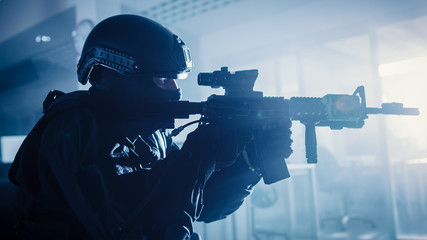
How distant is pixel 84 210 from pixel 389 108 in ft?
3.79

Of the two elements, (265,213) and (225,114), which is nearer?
(225,114)

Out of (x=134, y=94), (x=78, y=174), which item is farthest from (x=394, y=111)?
(x=78, y=174)

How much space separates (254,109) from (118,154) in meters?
0.44

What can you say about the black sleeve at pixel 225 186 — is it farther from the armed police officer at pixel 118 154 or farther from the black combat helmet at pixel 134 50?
the black combat helmet at pixel 134 50

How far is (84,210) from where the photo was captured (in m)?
0.72

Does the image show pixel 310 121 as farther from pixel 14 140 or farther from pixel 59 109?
pixel 14 140

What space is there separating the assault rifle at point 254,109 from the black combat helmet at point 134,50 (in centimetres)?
11

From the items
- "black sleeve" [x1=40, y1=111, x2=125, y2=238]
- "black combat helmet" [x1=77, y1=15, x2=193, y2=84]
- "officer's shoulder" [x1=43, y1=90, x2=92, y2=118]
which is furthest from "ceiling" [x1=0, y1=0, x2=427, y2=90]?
"black sleeve" [x1=40, y1=111, x2=125, y2=238]

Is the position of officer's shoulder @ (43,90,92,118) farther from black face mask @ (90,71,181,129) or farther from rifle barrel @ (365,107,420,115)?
rifle barrel @ (365,107,420,115)

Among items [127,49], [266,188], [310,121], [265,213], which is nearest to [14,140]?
[127,49]

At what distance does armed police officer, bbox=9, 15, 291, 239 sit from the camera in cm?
72

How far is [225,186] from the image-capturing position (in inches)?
43.9

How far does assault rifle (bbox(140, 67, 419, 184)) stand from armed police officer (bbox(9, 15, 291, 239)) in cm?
4

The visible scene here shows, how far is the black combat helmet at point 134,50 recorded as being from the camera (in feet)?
3.09
